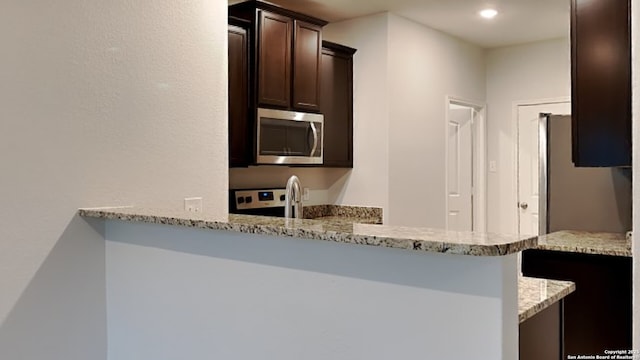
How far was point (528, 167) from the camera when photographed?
541 centimetres

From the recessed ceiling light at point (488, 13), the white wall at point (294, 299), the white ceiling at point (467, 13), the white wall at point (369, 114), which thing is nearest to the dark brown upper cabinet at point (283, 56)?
the white ceiling at point (467, 13)

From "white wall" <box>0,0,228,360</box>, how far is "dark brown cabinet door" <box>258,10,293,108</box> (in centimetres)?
92

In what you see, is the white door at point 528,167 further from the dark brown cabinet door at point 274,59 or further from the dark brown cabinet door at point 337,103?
the dark brown cabinet door at point 274,59

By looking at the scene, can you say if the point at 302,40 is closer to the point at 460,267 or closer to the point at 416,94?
the point at 416,94

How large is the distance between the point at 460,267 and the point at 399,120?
325 cm

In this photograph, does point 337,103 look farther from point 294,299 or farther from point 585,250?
point 294,299

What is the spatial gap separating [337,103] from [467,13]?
1.29 m

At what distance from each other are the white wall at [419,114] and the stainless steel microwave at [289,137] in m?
0.67

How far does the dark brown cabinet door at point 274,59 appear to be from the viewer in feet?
11.8

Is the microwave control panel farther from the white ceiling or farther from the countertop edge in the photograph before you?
the countertop edge

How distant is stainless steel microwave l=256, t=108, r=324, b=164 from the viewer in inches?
143

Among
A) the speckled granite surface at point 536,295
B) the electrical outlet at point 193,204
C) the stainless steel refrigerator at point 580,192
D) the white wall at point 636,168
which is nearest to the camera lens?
the white wall at point 636,168

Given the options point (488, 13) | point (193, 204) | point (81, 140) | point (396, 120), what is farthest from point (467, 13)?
point (81, 140)

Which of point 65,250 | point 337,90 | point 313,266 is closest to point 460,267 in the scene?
point 313,266
